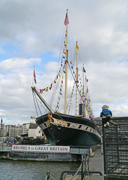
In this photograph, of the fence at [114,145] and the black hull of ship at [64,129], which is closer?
the fence at [114,145]

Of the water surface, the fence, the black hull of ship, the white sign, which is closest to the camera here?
the fence

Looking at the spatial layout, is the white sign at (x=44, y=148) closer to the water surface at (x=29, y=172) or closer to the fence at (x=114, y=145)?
the water surface at (x=29, y=172)

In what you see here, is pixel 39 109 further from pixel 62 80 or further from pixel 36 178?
pixel 36 178

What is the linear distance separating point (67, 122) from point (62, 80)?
23.5 feet

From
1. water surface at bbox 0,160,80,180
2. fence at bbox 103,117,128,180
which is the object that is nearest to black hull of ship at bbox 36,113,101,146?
water surface at bbox 0,160,80,180

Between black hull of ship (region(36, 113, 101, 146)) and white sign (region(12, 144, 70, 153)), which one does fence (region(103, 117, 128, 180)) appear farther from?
black hull of ship (region(36, 113, 101, 146))

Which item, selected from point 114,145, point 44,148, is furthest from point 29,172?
point 114,145

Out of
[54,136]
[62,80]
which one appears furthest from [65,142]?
[62,80]

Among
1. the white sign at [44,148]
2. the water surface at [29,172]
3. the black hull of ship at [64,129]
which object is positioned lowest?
the water surface at [29,172]

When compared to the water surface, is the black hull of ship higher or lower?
higher

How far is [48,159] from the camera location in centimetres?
1777

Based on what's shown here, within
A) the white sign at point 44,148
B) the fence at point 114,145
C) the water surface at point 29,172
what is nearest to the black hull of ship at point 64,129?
the white sign at point 44,148

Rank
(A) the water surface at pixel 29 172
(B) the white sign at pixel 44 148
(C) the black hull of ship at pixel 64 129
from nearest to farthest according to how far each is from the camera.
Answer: (A) the water surface at pixel 29 172, (B) the white sign at pixel 44 148, (C) the black hull of ship at pixel 64 129

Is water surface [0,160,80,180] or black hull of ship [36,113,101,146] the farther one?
black hull of ship [36,113,101,146]
